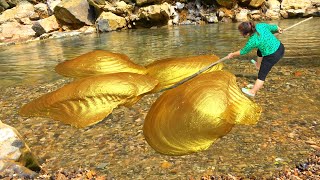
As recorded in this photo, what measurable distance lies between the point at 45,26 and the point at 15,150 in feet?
73.3

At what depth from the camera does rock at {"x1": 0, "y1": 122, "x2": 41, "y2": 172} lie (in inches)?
133

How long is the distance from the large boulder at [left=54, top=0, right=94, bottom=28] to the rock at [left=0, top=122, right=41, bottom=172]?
71.9 ft

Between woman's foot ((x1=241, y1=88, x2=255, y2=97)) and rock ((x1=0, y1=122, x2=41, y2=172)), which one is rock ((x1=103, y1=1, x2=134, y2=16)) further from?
rock ((x1=0, y1=122, x2=41, y2=172))

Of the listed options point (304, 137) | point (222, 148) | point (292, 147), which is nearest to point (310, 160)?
point (292, 147)

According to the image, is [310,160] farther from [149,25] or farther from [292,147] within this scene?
[149,25]

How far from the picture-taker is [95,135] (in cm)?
441

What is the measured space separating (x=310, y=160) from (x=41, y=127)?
160 inches

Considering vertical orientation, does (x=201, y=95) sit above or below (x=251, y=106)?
above

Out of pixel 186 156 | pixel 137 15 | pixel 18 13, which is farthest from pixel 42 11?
pixel 186 156

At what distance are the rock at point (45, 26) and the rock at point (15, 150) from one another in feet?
71.6

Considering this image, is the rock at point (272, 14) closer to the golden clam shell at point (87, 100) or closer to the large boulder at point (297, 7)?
the large boulder at point (297, 7)

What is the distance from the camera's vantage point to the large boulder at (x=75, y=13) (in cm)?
2368

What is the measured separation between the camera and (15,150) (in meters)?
3.41

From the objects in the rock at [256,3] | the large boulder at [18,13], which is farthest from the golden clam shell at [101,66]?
the large boulder at [18,13]
